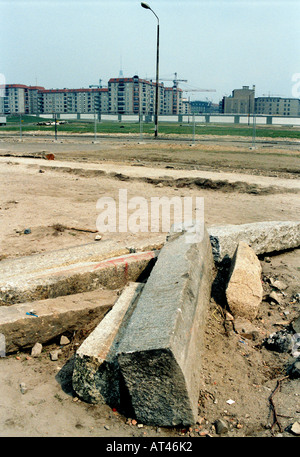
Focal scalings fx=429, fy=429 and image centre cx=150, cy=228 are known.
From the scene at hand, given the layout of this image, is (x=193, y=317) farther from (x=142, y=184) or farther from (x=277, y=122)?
(x=277, y=122)

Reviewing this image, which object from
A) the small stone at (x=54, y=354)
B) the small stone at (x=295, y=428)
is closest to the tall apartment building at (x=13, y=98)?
the small stone at (x=54, y=354)

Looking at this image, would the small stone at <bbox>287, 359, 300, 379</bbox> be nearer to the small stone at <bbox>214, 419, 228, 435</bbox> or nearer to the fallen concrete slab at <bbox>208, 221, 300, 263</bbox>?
the small stone at <bbox>214, 419, 228, 435</bbox>

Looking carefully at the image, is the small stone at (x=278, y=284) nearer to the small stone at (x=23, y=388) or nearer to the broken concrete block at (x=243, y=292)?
the broken concrete block at (x=243, y=292)

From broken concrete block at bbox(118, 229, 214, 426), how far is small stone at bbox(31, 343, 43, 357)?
101cm

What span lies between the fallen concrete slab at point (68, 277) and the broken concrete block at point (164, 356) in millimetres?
950

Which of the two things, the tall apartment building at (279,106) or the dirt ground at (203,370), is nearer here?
the dirt ground at (203,370)

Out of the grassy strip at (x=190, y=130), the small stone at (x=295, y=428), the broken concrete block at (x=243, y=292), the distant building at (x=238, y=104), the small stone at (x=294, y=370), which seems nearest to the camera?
the small stone at (x=295, y=428)

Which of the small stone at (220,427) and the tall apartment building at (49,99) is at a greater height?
the tall apartment building at (49,99)

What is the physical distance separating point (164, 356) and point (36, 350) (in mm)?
1474

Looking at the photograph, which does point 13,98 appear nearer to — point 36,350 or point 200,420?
point 36,350

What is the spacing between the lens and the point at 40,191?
10.0m

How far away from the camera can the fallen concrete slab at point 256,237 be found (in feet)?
15.9

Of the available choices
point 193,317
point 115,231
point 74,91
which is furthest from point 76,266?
point 74,91
